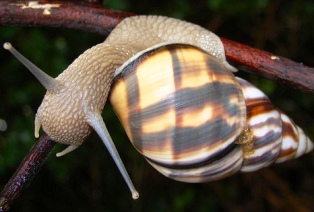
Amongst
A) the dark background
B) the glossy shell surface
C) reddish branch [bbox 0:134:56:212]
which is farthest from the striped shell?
the dark background

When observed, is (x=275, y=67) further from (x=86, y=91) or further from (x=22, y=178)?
(x=22, y=178)

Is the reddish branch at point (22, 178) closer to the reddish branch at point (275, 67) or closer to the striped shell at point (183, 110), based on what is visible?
the striped shell at point (183, 110)

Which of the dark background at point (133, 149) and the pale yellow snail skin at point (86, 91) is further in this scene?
the dark background at point (133, 149)

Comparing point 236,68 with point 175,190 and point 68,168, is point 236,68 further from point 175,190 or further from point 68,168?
point 175,190

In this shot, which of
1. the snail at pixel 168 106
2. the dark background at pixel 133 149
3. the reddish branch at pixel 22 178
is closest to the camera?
the reddish branch at pixel 22 178

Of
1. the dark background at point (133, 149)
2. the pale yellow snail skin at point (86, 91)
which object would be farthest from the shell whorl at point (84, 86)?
the dark background at point (133, 149)

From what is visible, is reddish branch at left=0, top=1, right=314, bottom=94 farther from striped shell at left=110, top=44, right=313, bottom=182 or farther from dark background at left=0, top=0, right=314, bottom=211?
dark background at left=0, top=0, right=314, bottom=211

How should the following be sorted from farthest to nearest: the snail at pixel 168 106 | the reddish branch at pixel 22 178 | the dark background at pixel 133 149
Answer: the dark background at pixel 133 149 < the snail at pixel 168 106 < the reddish branch at pixel 22 178

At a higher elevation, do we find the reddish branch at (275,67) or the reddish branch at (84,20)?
the reddish branch at (84,20)
